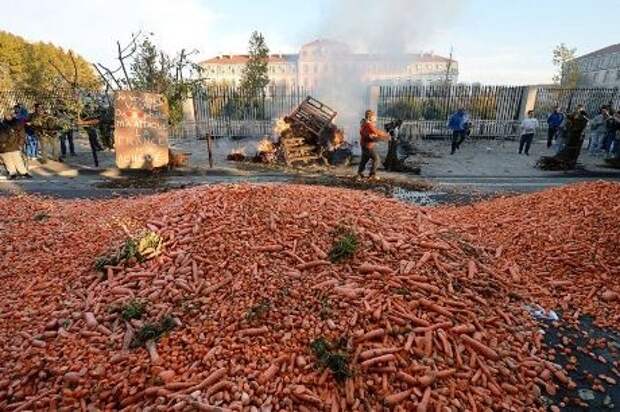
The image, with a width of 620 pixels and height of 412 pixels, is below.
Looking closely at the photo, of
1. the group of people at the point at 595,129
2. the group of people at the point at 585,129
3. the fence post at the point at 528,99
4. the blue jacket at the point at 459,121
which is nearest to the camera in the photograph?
the group of people at the point at 595,129

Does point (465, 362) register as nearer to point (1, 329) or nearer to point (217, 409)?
point (217, 409)

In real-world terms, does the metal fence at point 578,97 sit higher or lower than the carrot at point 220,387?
higher

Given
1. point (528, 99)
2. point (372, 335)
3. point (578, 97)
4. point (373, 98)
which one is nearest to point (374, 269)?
point (372, 335)

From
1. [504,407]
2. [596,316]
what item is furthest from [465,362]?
[596,316]

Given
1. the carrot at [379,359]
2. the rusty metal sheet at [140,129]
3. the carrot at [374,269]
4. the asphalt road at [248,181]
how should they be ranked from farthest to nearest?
1. the rusty metal sheet at [140,129]
2. the asphalt road at [248,181]
3. the carrot at [374,269]
4. the carrot at [379,359]

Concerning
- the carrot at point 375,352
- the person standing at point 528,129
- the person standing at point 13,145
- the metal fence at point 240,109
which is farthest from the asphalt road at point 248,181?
the metal fence at point 240,109

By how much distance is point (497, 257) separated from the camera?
4.90 meters

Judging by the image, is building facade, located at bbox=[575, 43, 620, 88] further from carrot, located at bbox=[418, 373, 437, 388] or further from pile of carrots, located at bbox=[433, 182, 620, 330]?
carrot, located at bbox=[418, 373, 437, 388]

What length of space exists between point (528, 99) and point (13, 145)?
21.2m

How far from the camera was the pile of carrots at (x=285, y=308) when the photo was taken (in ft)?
9.57

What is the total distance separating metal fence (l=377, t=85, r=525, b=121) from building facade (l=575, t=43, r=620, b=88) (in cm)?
3488

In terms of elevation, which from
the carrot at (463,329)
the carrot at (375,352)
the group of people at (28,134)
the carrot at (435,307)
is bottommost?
the carrot at (375,352)

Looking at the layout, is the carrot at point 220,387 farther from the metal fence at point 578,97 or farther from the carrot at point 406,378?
the metal fence at point 578,97

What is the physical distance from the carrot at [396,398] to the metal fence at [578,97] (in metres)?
21.4
